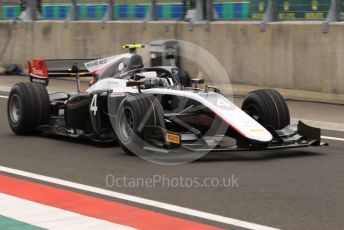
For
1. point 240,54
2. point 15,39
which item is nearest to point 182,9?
point 240,54

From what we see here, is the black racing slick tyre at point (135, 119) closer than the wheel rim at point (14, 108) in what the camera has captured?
Yes

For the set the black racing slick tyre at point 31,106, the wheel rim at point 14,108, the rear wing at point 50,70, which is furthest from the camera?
the rear wing at point 50,70

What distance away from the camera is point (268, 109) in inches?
343

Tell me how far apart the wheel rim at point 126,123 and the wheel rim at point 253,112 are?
1591 mm

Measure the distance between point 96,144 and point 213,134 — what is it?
207 cm

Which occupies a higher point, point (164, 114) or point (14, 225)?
point (164, 114)

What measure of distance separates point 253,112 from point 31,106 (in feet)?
10.6

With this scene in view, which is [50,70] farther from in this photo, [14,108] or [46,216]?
[46,216]

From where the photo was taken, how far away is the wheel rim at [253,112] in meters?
8.84

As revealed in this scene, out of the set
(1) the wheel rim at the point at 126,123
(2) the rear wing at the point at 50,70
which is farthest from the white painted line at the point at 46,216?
(2) the rear wing at the point at 50,70

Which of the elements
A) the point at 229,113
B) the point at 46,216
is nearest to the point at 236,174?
the point at 229,113

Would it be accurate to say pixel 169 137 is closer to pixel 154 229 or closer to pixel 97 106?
pixel 97 106

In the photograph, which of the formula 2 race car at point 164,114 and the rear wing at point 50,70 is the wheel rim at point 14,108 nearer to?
the formula 2 race car at point 164,114

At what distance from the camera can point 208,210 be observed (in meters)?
6.05
